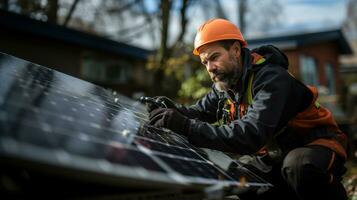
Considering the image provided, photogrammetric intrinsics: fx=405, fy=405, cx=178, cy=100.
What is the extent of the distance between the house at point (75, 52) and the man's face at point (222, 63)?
8.42 metres

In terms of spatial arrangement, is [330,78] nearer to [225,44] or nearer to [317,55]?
[317,55]

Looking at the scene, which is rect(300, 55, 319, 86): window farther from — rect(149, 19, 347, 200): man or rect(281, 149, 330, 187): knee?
rect(281, 149, 330, 187): knee

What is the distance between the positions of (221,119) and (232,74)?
23.7 inches

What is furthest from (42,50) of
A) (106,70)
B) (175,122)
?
(175,122)

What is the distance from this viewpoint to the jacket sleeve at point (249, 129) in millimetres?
2314

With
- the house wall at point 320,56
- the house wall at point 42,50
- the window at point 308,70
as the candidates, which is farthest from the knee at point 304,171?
the window at point 308,70

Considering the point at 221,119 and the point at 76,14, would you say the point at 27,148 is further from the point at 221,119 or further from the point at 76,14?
the point at 76,14

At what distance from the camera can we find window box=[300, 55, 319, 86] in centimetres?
1880

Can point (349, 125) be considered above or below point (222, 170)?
below

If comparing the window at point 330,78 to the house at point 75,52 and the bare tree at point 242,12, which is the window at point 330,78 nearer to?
the house at point 75,52

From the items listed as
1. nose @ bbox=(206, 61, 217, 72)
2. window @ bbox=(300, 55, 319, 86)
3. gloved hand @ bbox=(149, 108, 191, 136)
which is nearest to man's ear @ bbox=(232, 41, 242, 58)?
nose @ bbox=(206, 61, 217, 72)

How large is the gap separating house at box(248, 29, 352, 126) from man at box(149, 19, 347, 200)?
11.7m

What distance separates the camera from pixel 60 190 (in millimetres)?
1600

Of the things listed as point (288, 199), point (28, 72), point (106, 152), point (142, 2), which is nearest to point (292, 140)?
point (288, 199)
